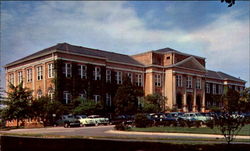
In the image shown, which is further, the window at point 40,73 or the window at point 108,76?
the window at point 108,76

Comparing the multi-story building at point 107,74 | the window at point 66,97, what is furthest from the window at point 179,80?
the window at point 66,97

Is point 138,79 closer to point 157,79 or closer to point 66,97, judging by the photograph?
point 157,79

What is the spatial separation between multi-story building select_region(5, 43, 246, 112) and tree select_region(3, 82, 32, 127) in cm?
960

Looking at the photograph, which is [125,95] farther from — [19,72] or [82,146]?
[82,146]

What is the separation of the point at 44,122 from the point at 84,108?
606 cm

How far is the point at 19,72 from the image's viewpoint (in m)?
54.9

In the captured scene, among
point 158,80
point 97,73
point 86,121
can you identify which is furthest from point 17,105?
point 158,80

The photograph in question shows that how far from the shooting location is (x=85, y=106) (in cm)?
4494

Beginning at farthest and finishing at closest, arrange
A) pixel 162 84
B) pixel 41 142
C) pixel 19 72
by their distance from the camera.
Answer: pixel 162 84
pixel 19 72
pixel 41 142

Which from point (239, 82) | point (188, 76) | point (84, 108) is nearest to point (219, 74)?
point (239, 82)

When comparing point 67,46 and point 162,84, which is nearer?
point 67,46

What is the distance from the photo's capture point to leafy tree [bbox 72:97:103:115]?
147 ft

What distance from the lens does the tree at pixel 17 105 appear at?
3534 centimetres

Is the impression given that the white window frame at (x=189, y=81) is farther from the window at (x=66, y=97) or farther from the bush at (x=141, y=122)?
the bush at (x=141, y=122)
